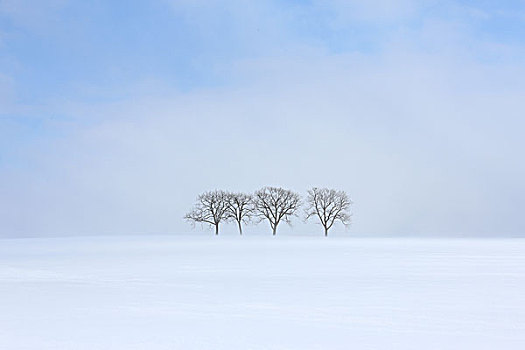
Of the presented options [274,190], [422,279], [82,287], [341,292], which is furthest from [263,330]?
[274,190]

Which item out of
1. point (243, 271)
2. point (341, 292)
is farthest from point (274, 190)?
point (341, 292)

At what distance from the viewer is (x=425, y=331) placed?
6445mm

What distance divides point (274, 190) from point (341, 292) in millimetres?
57376

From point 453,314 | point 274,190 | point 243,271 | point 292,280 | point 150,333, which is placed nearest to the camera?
point 150,333

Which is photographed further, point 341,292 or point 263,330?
point 341,292

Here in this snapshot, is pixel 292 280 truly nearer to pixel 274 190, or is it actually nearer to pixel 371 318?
pixel 371 318

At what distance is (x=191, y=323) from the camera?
703cm

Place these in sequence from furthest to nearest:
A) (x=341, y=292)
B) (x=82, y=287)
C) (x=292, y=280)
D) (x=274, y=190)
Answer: (x=274, y=190)
(x=292, y=280)
(x=82, y=287)
(x=341, y=292)

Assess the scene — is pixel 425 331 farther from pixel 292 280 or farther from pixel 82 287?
pixel 82 287

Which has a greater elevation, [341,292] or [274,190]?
[274,190]

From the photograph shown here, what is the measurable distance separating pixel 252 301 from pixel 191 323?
2.03 m

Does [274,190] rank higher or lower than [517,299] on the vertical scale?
higher

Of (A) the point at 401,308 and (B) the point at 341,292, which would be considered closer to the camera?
(A) the point at 401,308

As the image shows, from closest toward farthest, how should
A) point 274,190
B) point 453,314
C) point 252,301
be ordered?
point 453,314, point 252,301, point 274,190
